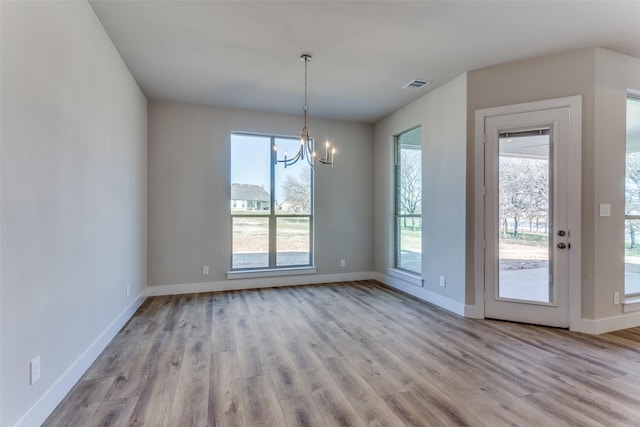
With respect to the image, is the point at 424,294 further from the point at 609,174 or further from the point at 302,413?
the point at 302,413

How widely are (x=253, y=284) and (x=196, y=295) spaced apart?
0.86m

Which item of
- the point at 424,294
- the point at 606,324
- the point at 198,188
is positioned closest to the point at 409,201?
the point at 424,294

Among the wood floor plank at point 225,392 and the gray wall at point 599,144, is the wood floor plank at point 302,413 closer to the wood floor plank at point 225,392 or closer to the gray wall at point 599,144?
the wood floor plank at point 225,392

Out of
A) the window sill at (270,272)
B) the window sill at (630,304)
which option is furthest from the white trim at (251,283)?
the window sill at (630,304)

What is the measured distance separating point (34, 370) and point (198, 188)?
10.6ft

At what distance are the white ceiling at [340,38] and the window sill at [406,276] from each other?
2616mm

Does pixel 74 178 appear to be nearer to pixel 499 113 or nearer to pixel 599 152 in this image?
pixel 499 113

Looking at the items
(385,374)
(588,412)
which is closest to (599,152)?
(588,412)

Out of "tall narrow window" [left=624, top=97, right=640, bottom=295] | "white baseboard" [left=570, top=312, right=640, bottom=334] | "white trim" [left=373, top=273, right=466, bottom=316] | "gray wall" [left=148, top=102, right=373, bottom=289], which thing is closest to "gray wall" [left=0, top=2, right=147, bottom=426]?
"gray wall" [left=148, top=102, right=373, bottom=289]

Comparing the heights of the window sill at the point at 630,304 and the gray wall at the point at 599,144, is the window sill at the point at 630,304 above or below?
below

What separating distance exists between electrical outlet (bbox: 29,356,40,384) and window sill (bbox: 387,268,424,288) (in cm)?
396

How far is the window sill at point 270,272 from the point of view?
4.80 meters

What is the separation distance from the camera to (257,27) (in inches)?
104

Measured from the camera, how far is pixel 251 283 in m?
4.89
